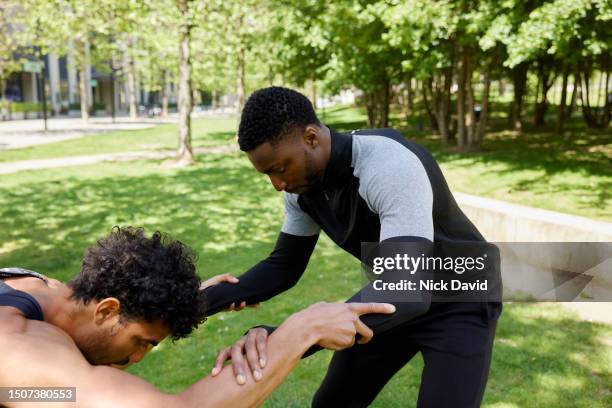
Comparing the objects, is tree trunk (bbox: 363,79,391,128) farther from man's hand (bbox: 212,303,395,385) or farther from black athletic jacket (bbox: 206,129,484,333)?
man's hand (bbox: 212,303,395,385)

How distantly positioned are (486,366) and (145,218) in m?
8.87

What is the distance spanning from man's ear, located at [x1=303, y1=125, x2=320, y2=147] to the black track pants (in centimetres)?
84

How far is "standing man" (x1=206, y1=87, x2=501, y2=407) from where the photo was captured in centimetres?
218

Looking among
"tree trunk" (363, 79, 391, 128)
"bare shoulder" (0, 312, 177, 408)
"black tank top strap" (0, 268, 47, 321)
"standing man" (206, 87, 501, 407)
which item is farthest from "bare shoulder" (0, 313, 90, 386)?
"tree trunk" (363, 79, 391, 128)

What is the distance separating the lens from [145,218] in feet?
34.7

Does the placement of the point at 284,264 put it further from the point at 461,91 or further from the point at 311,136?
the point at 461,91

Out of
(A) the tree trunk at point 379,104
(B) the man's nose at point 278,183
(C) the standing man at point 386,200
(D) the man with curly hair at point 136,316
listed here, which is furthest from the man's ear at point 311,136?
(A) the tree trunk at point 379,104

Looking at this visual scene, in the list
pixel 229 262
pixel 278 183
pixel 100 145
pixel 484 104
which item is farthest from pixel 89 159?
pixel 278 183

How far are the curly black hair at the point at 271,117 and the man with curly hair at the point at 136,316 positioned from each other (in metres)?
0.51

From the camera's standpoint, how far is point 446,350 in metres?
2.41

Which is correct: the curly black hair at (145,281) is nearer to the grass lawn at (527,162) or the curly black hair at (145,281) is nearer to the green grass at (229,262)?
the green grass at (229,262)

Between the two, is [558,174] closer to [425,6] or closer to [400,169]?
[425,6]

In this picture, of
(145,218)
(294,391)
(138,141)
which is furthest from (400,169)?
(138,141)

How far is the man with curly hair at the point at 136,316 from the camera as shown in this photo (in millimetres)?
1825
